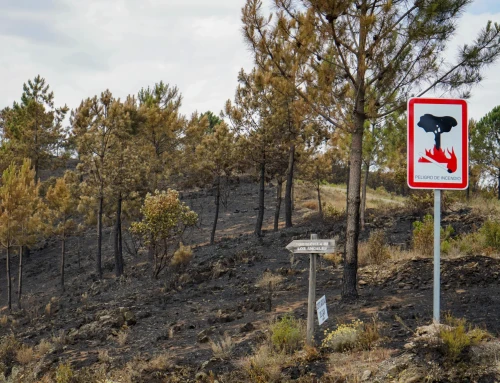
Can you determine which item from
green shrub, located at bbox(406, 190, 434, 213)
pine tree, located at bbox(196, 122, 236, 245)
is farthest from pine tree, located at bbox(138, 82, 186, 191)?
green shrub, located at bbox(406, 190, 434, 213)

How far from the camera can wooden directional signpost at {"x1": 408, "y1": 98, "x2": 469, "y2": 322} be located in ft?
20.0

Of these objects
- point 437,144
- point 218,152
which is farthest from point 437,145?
point 218,152

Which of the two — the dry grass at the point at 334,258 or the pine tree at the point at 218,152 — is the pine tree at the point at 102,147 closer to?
the pine tree at the point at 218,152

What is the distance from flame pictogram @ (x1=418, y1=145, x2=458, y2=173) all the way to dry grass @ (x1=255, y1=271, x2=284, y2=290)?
891cm

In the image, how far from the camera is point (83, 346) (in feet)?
38.2

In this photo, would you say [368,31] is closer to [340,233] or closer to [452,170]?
[452,170]

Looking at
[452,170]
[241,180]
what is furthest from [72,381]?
[241,180]

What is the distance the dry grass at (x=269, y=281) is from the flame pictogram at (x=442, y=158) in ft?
29.2

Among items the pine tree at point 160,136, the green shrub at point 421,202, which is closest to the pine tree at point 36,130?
the pine tree at point 160,136

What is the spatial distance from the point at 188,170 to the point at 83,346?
1893 centimetres

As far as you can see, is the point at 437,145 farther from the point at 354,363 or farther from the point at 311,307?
the point at 311,307

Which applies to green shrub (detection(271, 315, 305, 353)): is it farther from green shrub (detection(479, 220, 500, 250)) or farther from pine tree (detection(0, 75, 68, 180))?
pine tree (detection(0, 75, 68, 180))

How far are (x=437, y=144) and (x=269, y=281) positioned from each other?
954 centimetres

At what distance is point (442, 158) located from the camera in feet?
20.1
